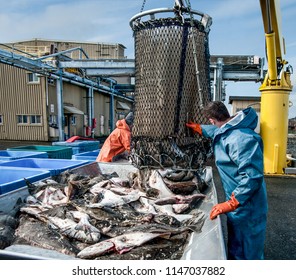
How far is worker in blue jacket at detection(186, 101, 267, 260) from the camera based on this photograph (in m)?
2.23

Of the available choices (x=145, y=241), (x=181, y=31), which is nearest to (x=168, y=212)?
(x=145, y=241)

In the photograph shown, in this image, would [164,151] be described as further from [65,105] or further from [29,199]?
[65,105]

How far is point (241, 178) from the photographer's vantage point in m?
2.28

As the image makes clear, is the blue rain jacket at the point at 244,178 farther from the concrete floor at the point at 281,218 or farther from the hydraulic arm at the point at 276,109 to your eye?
the hydraulic arm at the point at 276,109

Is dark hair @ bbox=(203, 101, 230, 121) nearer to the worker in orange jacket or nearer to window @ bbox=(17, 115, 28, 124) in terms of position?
the worker in orange jacket

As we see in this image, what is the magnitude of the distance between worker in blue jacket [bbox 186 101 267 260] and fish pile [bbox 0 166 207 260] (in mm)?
347

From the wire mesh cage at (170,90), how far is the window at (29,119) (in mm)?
18193

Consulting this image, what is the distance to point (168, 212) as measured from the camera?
2584mm

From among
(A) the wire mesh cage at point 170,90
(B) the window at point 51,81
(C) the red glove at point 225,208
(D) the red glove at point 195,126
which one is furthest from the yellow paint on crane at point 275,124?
(B) the window at point 51,81

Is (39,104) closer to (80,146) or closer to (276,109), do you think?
(80,146)

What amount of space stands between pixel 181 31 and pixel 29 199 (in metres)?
2.39

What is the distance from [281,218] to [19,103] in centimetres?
1974

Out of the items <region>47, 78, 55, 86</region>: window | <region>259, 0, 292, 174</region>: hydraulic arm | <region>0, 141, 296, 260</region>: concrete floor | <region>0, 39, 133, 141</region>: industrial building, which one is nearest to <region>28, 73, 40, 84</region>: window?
<region>0, 39, 133, 141</region>: industrial building

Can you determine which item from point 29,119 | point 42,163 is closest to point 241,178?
point 42,163
